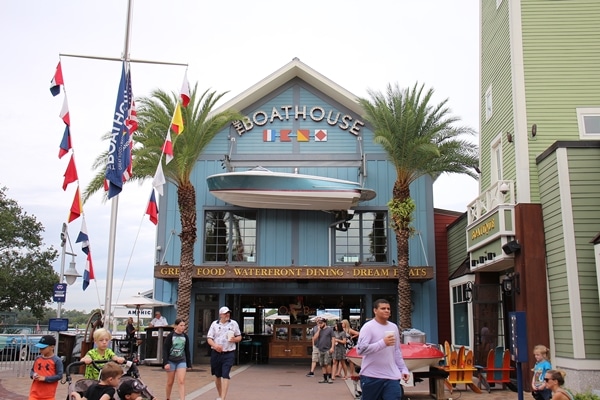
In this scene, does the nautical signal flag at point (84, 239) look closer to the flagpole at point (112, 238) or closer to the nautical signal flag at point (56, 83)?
the flagpole at point (112, 238)

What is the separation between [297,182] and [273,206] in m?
1.33

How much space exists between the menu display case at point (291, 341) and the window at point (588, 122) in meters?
11.7

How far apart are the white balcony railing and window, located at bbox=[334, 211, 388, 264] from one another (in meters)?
5.38

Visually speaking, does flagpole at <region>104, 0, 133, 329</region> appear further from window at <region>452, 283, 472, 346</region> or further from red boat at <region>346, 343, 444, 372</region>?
window at <region>452, 283, 472, 346</region>

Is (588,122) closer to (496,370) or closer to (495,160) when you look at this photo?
(495,160)

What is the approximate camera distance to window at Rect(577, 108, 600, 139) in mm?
15844

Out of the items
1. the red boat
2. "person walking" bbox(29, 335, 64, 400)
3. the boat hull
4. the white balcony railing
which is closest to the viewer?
→ "person walking" bbox(29, 335, 64, 400)

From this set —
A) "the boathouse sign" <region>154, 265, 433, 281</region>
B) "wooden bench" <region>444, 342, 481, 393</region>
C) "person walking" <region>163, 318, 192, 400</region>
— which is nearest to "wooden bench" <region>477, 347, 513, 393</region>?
"wooden bench" <region>444, 342, 481, 393</region>

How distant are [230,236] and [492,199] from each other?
1024 cm

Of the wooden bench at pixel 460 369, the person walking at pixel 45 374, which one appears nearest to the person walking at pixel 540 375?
the wooden bench at pixel 460 369

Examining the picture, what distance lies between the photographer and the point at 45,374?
8227 mm

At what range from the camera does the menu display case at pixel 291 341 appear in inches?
918

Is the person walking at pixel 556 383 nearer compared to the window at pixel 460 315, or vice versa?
the person walking at pixel 556 383

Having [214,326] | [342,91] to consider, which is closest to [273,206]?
[342,91]
